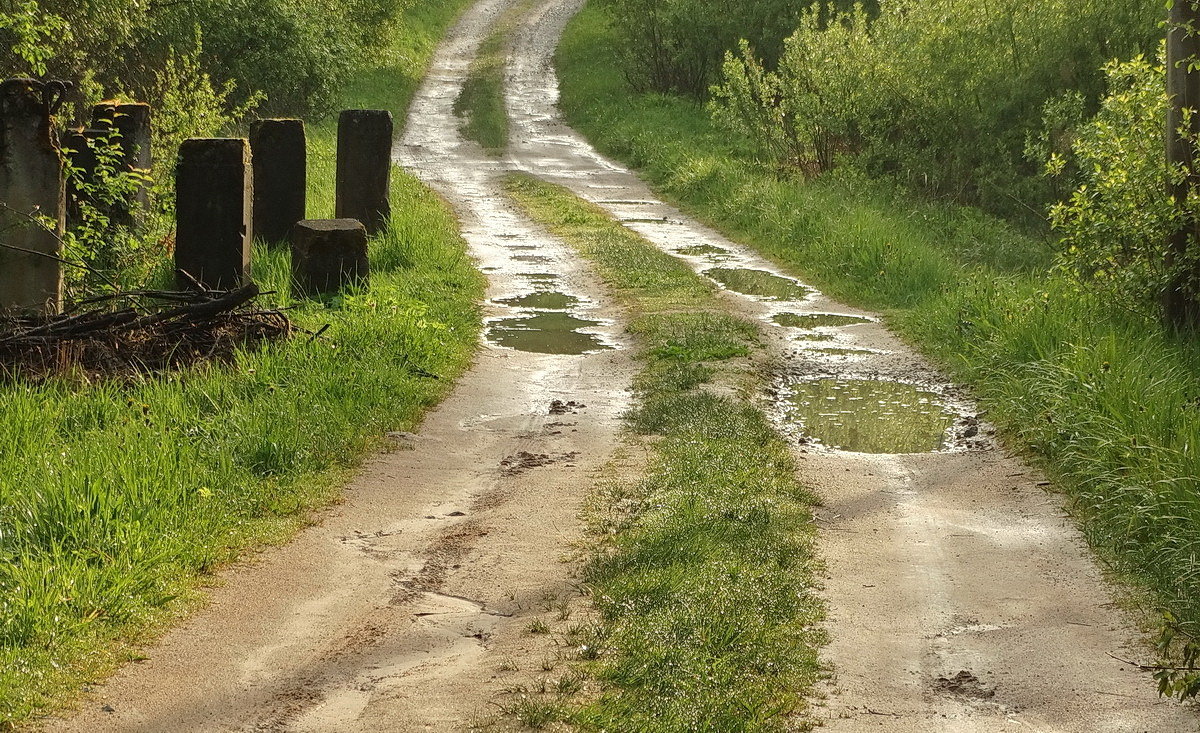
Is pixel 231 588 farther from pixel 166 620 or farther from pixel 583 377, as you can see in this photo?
pixel 583 377

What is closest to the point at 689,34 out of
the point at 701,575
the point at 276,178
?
the point at 276,178

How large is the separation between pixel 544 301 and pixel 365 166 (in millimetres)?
2762

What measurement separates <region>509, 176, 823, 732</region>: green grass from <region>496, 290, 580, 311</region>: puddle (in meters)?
2.75

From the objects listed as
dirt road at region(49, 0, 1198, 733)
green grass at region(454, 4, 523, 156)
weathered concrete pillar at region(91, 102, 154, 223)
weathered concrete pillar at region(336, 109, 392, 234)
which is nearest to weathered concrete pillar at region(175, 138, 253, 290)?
weathered concrete pillar at region(91, 102, 154, 223)

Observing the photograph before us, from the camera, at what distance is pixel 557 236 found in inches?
689

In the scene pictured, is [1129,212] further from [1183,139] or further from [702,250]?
[702,250]

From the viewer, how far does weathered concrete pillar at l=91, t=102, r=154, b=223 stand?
35.0 feet

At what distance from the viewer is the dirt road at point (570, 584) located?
4.72 meters

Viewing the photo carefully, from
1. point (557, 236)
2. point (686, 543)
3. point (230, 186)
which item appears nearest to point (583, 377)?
point (230, 186)

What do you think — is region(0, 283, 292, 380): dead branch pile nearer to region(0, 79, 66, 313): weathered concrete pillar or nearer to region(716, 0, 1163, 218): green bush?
region(0, 79, 66, 313): weathered concrete pillar

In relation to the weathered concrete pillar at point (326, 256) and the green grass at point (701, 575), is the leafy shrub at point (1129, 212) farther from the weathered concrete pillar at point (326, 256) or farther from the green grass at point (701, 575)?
the weathered concrete pillar at point (326, 256)

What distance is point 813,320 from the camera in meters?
12.5

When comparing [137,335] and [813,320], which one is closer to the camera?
[137,335]

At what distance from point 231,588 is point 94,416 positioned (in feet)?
8.32
